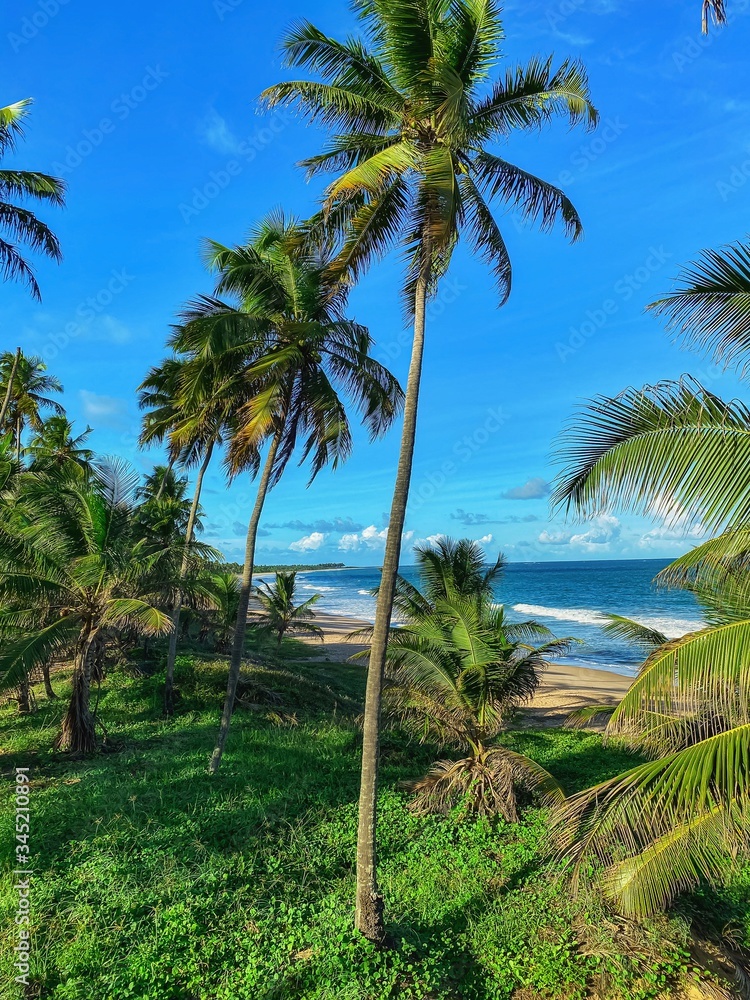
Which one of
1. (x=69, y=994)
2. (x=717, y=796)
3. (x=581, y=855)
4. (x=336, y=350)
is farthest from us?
(x=336, y=350)

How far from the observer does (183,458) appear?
13.7 meters

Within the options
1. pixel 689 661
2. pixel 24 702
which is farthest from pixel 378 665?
pixel 24 702

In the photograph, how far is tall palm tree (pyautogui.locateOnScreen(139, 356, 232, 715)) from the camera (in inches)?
366

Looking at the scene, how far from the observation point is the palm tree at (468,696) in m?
9.11

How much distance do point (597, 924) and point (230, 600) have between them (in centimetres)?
1873

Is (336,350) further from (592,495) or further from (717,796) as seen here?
(717,796)

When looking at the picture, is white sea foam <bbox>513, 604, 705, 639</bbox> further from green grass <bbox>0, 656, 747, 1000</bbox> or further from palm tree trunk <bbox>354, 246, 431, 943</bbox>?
palm tree trunk <bbox>354, 246, 431, 943</bbox>

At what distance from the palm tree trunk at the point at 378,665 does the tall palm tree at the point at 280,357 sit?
9.76ft

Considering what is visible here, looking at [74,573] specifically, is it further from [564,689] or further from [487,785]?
[564,689]

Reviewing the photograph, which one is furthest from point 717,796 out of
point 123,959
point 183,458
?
point 183,458

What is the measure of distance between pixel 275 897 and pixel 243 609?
484cm

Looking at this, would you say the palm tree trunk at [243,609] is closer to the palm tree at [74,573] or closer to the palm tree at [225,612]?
the palm tree at [74,573]

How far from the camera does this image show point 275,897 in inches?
252

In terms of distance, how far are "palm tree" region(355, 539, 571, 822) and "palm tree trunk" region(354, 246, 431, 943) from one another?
360cm
